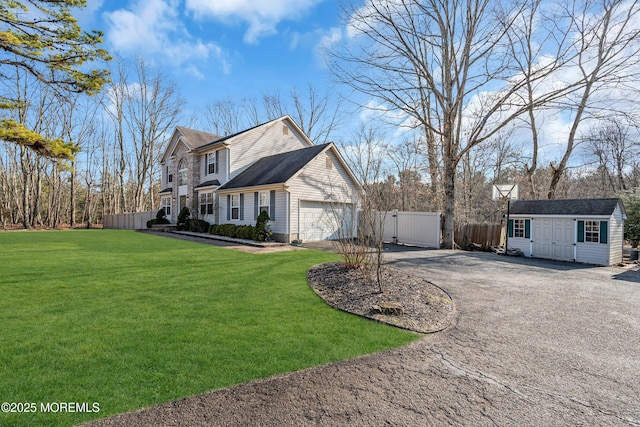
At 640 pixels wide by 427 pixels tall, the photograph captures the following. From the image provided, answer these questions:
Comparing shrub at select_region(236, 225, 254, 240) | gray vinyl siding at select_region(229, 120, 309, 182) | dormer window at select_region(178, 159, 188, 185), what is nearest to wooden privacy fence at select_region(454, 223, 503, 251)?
shrub at select_region(236, 225, 254, 240)

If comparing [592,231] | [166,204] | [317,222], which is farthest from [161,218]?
[592,231]

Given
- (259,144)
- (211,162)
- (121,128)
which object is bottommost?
(211,162)

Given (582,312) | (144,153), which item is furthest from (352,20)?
(144,153)

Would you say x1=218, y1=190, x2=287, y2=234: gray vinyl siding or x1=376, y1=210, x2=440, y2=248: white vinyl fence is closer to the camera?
x1=376, y1=210, x2=440, y2=248: white vinyl fence

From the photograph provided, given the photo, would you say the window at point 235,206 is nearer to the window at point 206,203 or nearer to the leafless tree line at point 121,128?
the window at point 206,203

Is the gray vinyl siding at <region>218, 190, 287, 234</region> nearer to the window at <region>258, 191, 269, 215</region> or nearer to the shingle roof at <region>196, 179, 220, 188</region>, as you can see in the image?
the window at <region>258, 191, 269, 215</region>

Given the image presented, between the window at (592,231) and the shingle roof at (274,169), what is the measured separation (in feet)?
40.3

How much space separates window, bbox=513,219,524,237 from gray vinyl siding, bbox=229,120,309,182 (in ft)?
48.6

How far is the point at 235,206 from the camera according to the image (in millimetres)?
19250

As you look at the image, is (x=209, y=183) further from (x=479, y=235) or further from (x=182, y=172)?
(x=479, y=235)

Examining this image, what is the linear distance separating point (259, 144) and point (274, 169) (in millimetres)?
4113

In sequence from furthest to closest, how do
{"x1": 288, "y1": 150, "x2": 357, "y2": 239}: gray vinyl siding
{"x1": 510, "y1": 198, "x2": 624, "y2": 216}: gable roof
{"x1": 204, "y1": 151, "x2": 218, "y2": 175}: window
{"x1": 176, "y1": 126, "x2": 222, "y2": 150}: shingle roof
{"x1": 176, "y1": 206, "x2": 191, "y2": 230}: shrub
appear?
1. {"x1": 176, "y1": 126, "x2": 222, "y2": 150}: shingle roof
2. {"x1": 176, "y1": 206, "x2": 191, "y2": 230}: shrub
3. {"x1": 204, "y1": 151, "x2": 218, "y2": 175}: window
4. {"x1": 288, "y1": 150, "x2": 357, "y2": 239}: gray vinyl siding
5. {"x1": 510, "y1": 198, "x2": 624, "y2": 216}: gable roof

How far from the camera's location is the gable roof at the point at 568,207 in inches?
471

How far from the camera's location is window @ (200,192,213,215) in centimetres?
2116
